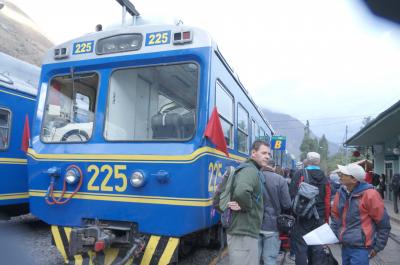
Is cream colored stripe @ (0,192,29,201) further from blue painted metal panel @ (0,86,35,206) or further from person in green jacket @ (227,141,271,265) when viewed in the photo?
person in green jacket @ (227,141,271,265)

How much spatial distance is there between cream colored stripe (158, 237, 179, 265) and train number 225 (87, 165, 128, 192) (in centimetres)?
78

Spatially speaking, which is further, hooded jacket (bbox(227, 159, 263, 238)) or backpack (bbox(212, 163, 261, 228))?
backpack (bbox(212, 163, 261, 228))

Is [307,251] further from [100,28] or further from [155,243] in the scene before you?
[100,28]

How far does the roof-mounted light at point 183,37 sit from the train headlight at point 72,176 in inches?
74.4

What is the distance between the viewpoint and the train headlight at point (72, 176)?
4.29 m

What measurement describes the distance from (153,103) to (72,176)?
51.5 inches

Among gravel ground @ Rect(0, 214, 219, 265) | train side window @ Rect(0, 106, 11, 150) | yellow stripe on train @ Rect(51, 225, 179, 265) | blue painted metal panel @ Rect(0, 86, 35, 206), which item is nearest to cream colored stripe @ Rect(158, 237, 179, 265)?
yellow stripe on train @ Rect(51, 225, 179, 265)

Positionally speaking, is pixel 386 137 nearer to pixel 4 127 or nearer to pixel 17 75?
pixel 17 75

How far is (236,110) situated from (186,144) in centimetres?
176

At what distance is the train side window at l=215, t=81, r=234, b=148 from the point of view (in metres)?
4.55

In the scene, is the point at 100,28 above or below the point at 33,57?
below

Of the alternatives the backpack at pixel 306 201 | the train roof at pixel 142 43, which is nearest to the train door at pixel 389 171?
the backpack at pixel 306 201

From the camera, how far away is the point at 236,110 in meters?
5.58

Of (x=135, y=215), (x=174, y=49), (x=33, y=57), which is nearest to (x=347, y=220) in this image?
(x=135, y=215)
